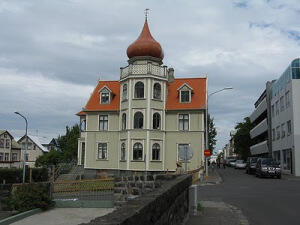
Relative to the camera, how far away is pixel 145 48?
1407 inches

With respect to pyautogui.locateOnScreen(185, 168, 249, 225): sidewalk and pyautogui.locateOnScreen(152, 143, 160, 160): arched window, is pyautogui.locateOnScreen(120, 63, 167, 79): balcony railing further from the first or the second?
pyautogui.locateOnScreen(185, 168, 249, 225): sidewalk

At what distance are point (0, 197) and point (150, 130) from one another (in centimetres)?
1921

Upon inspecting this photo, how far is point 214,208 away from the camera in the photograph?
45.2ft

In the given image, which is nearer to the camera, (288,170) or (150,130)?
(150,130)

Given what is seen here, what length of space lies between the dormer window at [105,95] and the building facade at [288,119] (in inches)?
762

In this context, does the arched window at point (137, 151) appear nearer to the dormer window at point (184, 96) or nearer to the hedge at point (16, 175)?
the dormer window at point (184, 96)

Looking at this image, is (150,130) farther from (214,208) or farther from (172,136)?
(214,208)

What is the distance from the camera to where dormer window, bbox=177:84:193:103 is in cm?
3628

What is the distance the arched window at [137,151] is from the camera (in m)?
34.4

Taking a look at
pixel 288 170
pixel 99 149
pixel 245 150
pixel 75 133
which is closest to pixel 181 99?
pixel 99 149

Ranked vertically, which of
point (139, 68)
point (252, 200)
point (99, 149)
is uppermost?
point (139, 68)

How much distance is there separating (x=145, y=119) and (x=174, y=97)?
14.8 feet

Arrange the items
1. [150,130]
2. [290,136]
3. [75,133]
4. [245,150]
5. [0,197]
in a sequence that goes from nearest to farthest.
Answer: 1. [0,197]
2. [150,130]
3. [290,136]
4. [75,133]
5. [245,150]

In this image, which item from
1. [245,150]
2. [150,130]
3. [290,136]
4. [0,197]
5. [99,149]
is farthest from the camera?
[245,150]
